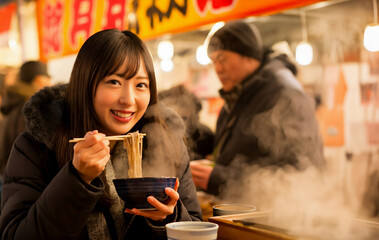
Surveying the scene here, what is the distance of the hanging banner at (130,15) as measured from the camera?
10.8 ft

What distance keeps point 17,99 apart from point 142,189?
3296mm

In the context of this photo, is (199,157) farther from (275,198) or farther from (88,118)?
(88,118)

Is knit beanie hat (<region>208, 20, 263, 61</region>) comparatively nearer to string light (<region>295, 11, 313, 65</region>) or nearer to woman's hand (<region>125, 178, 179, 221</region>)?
woman's hand (<region>125, 178, 179, 221</region>)

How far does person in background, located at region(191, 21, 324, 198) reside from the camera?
10.6ft

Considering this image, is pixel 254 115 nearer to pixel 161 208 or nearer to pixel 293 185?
pixel 293 185

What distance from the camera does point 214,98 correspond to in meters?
8.48

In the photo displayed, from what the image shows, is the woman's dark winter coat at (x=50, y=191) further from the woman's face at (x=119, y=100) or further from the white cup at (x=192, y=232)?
the white cup at (x=192, y=232)

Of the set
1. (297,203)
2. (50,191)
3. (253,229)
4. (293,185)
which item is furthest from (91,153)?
(293,185)

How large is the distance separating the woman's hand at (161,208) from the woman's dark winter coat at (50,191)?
9 centimetres

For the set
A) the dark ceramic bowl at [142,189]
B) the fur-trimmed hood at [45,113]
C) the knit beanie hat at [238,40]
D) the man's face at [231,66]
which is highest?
the knit beanie hat at [238,40]

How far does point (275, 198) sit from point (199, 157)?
71.8 inches

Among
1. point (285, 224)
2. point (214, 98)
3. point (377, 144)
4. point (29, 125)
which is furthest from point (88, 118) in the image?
point (214, 98)

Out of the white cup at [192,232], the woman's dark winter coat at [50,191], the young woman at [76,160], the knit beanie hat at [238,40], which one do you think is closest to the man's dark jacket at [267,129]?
the knit beanie hat at [238,40]

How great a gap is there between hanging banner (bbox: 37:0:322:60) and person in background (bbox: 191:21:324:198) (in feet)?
0.91
